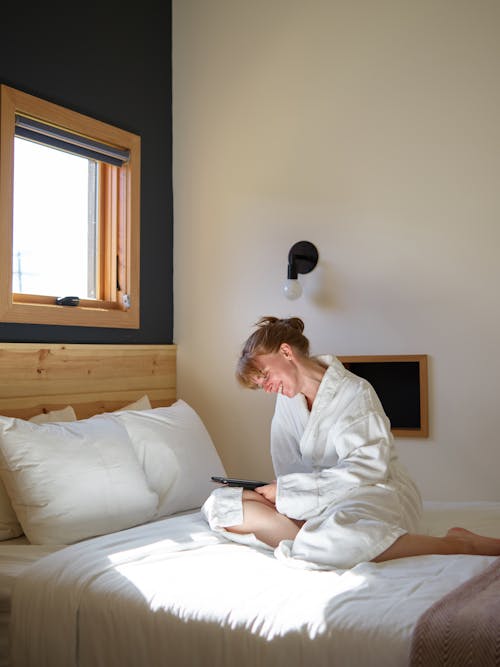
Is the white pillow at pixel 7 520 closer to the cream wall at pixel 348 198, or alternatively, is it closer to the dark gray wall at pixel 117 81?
the dark gray wall at pixel 117 81

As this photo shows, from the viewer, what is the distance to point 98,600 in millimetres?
1967

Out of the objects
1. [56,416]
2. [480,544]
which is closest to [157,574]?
[480,544]

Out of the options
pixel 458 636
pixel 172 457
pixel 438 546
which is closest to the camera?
pixel 458 636

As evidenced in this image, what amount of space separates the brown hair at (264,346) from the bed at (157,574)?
18.6 inches

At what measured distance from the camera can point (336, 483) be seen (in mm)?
2387

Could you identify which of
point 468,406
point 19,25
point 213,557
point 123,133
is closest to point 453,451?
point 468,406

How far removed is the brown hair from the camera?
2709 millimetres

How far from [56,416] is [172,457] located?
0.46 metres

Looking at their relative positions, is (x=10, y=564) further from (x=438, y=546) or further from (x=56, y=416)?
(x=438, y=546)

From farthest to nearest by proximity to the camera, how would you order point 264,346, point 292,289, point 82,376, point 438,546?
point 292,289 < point 82,376 < point 264,346 < point 438,546

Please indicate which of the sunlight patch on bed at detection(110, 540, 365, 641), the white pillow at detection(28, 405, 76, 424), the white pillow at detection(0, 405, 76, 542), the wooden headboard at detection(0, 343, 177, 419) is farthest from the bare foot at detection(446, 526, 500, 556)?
the wooden headboard at detection(0, 343, 177, 419)

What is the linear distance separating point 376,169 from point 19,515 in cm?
202

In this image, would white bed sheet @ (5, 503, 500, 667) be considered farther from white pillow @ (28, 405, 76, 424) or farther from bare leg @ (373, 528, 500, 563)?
white pillow @ (28, 405, 76, 424)

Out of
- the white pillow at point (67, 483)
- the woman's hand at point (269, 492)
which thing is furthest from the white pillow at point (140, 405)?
the woman's hand at point (269, 492)
